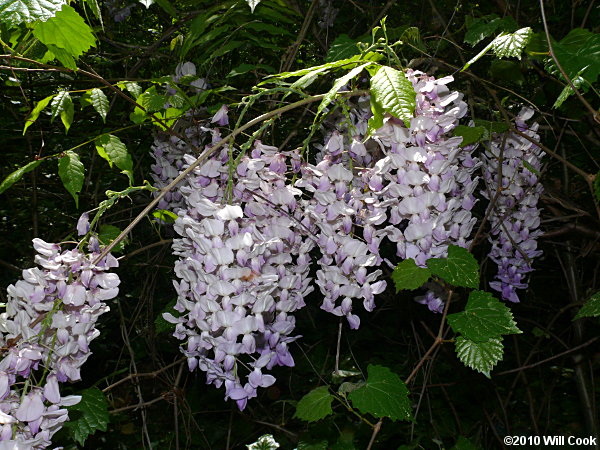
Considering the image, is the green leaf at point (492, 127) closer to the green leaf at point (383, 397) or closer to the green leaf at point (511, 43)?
the green leaf at point (511, 43)

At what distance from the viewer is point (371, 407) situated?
1773 millimetres

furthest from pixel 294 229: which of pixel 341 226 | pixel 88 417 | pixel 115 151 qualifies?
pixel 88 417

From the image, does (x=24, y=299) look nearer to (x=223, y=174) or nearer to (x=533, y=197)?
(x=223, y=174)

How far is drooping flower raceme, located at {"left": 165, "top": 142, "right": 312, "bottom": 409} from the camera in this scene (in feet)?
4.66

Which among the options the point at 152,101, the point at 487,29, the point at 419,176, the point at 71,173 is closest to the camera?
the point at 419,176

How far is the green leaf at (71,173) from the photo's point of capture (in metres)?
1.87

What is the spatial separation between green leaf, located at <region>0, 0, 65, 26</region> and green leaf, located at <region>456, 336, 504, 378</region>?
124 cm

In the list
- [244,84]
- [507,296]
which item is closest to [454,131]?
[507,296]

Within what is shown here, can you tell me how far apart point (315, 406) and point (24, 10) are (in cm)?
130

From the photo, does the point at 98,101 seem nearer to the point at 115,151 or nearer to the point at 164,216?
the point at 115,151

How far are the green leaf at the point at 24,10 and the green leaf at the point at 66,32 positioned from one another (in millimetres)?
207

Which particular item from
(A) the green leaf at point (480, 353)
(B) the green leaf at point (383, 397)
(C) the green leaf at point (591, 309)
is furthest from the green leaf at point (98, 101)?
(C) the green leaf at point (591, 309)

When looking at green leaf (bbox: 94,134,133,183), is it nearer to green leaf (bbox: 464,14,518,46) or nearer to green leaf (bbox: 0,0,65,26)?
green leaf (bbox: 0,0,65,26)

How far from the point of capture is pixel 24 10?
4.34ft
